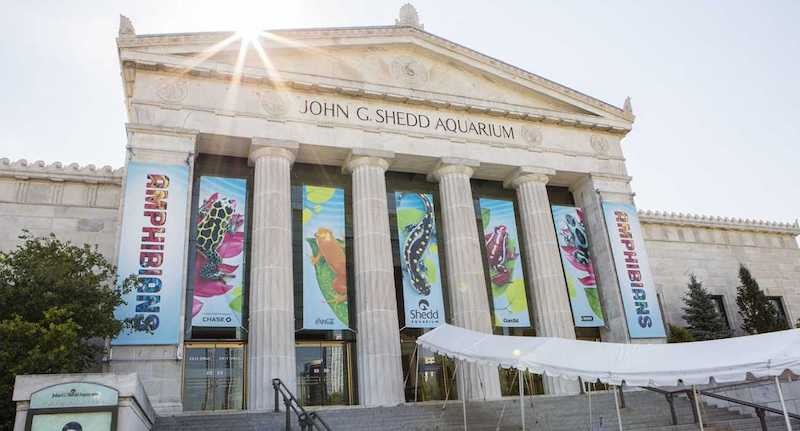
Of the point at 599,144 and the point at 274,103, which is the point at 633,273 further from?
the point at 274,103

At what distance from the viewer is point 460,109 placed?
22.2 meters

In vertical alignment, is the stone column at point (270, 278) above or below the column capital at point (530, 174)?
below

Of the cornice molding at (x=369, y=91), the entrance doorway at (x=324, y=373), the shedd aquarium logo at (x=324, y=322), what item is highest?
the cornice molding at (x=369, y=91)

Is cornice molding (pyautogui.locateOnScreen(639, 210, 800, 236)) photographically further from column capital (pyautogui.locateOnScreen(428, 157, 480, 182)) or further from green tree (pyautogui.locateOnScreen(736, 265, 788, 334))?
column capital (pyautogui.locateOnScreen(428, 157, 480, 182))

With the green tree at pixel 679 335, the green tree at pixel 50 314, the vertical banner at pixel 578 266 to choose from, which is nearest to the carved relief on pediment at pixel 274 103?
the green tree at pixel 50 314

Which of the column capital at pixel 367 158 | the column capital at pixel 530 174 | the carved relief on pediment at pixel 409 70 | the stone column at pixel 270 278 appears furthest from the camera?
the column capital at pixel 530 174

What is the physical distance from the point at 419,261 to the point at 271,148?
19.1ft

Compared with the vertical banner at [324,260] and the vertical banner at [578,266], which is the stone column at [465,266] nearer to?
the vertical banner at [578,266]

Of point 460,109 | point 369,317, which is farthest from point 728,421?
point 460,109

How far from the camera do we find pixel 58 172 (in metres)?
19.6

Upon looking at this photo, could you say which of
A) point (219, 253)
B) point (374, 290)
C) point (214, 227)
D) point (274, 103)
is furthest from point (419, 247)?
point (274, 103)

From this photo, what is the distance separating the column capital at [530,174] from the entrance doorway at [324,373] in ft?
28.3

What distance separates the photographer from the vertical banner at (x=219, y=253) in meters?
16.9

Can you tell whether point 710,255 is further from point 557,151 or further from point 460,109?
point 460,109
